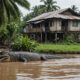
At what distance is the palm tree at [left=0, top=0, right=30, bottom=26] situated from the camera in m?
23.3

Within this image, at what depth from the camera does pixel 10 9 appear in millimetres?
24312

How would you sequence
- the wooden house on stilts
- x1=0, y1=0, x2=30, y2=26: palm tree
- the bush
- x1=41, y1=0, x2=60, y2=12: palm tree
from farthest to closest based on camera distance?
x1=41, y1=0, x2=60, y2=12: palm tree
the wooden house on stilts
the bush
x1=0, y1=0, x2=30, y2=26: palm tree

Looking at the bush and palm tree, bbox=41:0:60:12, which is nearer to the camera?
the bush

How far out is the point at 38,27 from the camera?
2053 inches

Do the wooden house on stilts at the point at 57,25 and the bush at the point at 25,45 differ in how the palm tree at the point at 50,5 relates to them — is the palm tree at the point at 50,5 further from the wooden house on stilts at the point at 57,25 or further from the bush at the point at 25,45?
the bush at the point at 25,45

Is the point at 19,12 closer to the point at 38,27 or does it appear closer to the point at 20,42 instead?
the point at 20,42

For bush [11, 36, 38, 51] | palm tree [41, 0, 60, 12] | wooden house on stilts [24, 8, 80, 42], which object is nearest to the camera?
bush [11, 36, 38, 51]

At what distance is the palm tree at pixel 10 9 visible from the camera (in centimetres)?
2330

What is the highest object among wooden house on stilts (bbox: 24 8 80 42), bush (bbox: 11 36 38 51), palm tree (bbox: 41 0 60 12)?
palm tree (bbox: 41 0 60 12)

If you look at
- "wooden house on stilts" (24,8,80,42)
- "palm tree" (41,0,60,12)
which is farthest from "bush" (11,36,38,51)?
"palm tree" (41,0,60,12)

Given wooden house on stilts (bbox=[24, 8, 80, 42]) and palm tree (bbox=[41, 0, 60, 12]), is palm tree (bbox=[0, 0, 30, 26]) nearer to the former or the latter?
wooden house on stilts (bbox=[24, 8, 80, 42])

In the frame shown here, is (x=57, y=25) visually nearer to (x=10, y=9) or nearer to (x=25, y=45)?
(x=25, y=45)

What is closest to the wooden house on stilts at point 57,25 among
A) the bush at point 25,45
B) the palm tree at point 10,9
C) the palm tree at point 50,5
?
the palm tree at point 50,5

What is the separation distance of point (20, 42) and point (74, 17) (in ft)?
68.2
